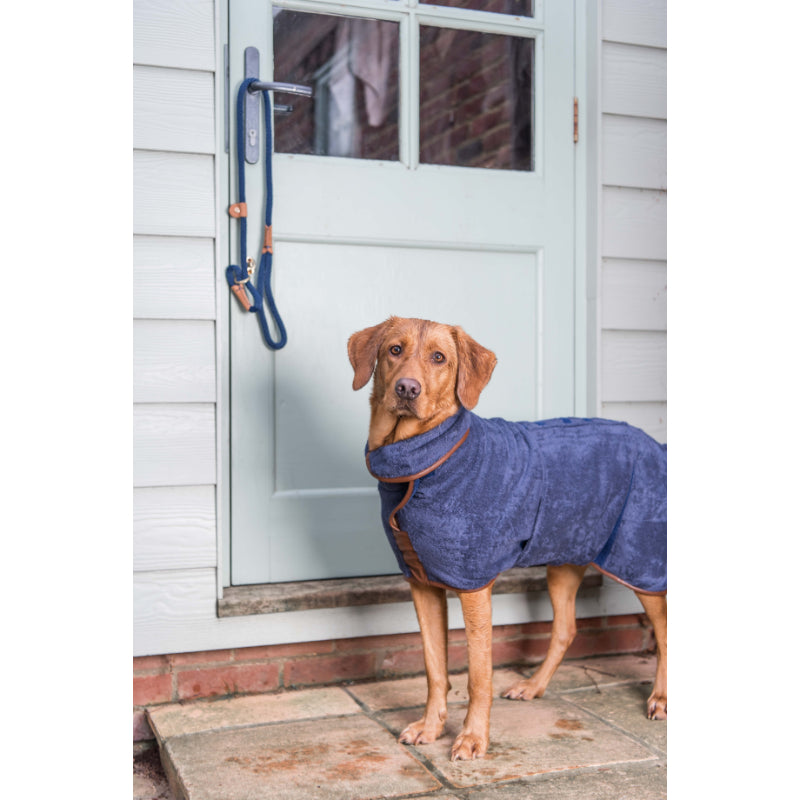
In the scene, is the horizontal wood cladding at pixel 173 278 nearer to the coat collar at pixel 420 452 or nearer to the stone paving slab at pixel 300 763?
the coat collar at pixel 420 452

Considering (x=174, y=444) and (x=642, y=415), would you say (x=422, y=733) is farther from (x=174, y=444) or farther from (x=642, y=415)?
(x=642, y=415)

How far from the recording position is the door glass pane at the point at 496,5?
270 centimetres

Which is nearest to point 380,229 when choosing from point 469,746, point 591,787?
point 469,746

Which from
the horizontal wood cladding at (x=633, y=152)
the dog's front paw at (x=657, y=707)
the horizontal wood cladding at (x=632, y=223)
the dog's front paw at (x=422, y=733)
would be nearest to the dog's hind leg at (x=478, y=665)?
the dog's front paw at (x=422, y=733)

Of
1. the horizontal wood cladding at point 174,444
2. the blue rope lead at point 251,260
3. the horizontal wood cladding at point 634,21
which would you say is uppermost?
the horizontal wood cladding at point 634,21

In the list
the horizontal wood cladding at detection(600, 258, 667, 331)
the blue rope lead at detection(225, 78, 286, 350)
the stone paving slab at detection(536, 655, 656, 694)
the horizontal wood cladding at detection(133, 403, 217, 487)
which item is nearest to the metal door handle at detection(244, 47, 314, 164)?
the blue rope lead at detection(225, 78, 286, 350)

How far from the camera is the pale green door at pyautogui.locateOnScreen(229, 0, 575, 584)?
8.38 ft

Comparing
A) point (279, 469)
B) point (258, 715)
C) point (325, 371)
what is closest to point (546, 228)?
point (325, 371)

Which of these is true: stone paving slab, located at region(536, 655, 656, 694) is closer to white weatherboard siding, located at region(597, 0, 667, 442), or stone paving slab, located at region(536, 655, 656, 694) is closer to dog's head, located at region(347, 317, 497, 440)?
white weatherboard siding, located at region(597, 0, 667, 442)

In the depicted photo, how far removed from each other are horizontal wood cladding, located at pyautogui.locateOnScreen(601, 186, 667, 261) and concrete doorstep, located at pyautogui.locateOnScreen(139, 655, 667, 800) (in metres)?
1.42

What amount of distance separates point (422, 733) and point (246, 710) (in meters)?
0.57

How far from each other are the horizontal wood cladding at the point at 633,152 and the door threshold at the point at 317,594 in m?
1.42
